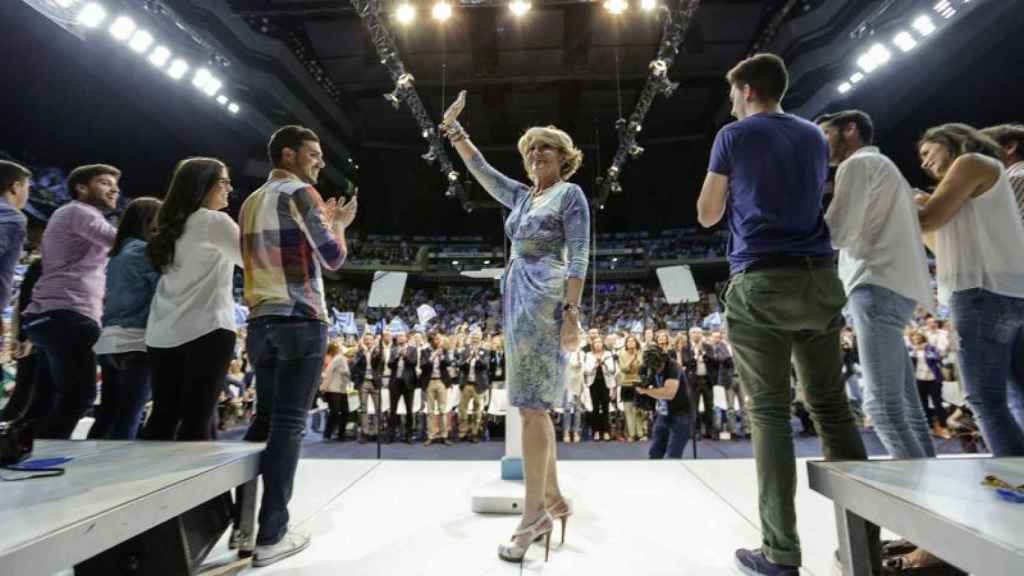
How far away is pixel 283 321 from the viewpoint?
1.49m

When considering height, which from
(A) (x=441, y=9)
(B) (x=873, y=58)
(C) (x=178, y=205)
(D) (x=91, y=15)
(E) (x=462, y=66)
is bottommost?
(C) (x=178, y=205)

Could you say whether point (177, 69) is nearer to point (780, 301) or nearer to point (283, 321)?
point (283, 321)

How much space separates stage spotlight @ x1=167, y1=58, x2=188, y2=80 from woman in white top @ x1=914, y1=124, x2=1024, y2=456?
10.7m

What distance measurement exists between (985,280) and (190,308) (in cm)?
261

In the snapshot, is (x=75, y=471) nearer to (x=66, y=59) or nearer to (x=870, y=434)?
(x=870, y=434)

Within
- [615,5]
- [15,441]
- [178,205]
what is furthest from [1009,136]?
[615,5]

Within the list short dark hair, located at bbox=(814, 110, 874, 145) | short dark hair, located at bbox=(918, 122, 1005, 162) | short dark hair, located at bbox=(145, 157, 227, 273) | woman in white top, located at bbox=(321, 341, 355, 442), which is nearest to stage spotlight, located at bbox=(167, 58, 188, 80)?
woman in white top, located at bbox=(321, 341, 355, 442)

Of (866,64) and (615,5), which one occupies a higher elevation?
(866,64)

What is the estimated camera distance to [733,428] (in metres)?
6.84

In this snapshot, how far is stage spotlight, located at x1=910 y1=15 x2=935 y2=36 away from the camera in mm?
7236

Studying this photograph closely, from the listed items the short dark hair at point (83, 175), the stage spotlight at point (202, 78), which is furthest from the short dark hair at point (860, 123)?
the stage spotlight at point (202, 78)

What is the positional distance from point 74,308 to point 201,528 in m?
1.22

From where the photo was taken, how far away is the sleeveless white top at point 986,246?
4.76 feet

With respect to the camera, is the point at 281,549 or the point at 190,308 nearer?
the point at 281,549
